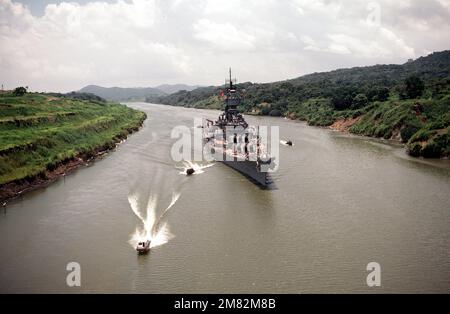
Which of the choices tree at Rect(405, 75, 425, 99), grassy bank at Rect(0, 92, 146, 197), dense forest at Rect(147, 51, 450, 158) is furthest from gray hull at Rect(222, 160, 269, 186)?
tree at Rect(405, 75, 425, 99)

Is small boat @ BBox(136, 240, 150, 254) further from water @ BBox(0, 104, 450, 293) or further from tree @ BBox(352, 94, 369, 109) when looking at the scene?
tree @ BBox(352, 94, 369, 109)

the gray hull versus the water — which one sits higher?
the gray hull

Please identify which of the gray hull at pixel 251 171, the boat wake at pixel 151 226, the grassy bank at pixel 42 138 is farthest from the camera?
the grassy bank at pixel 42 138

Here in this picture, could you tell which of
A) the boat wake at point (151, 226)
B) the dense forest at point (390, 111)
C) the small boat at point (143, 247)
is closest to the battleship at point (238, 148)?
the boat wake at point (151, 226)

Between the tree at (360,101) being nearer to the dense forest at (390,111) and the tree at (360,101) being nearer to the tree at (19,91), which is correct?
the dense forest at (390,111)

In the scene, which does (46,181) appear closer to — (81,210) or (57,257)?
(81,210)
